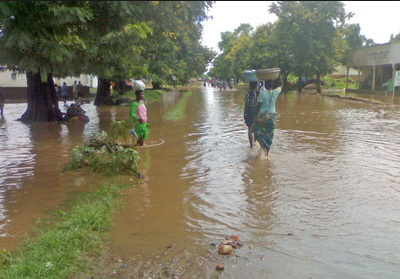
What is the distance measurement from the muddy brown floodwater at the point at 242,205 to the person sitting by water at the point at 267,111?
59 cm

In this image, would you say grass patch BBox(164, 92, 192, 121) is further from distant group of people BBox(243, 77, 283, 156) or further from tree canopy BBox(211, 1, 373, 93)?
distant group of people BBox(243, 77, 283, 156)

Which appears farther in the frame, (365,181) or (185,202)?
(365,181)

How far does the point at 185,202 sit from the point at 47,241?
219 centimetres

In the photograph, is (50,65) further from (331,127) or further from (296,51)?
(296,51)

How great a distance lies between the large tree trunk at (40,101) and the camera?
50.2 feet

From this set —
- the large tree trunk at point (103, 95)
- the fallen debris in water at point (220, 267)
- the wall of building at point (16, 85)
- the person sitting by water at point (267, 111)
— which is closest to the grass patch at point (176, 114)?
the large tree trunk at point (103, 95)

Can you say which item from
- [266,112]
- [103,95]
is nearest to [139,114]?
[266,112]

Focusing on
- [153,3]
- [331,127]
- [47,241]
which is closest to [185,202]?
[47,241]

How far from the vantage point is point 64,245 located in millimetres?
4070

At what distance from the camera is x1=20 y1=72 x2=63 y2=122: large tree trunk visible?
15305mm

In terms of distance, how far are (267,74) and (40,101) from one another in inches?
435

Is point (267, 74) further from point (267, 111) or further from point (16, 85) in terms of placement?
point (16, 85)

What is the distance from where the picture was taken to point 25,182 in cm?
685

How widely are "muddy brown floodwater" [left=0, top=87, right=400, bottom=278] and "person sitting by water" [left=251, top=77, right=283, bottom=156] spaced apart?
59 cm
